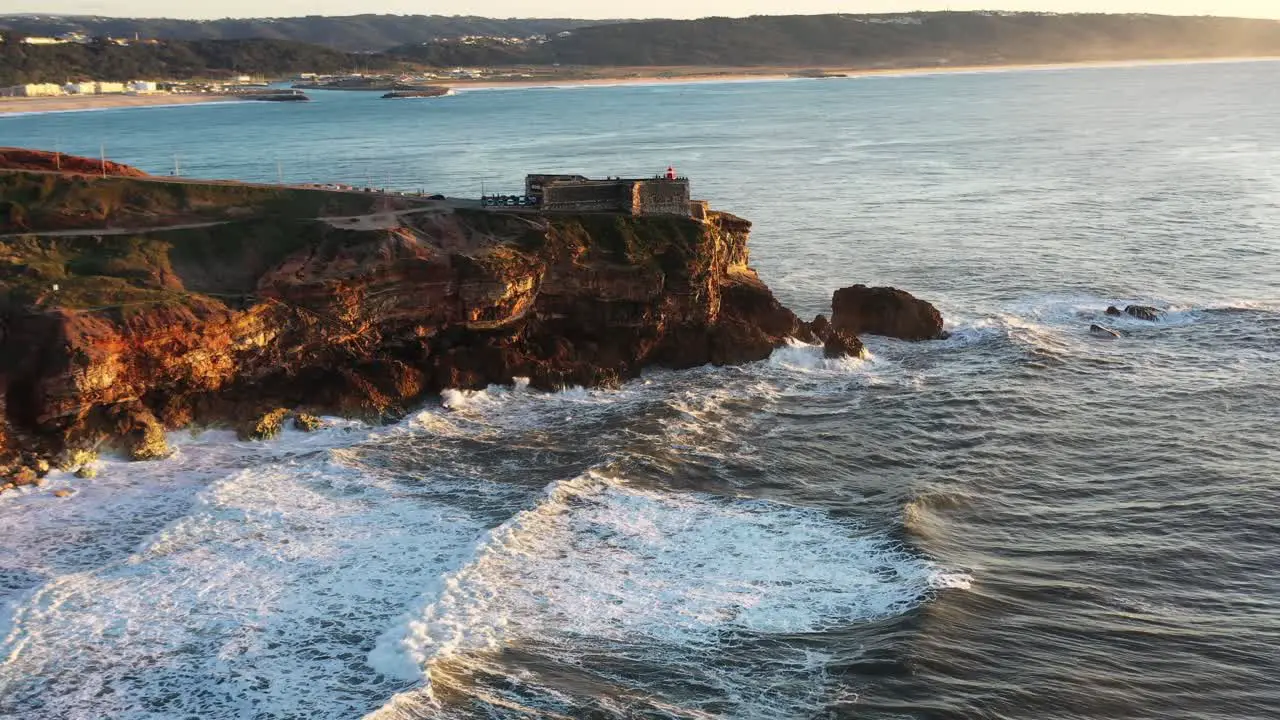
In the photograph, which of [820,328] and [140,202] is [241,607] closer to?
[140,202]

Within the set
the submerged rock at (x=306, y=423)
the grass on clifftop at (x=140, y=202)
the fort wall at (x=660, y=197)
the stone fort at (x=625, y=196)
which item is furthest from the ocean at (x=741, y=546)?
the grass on clifftop at (x=140, y=202)

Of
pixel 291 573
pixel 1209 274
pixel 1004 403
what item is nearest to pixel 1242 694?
pixel 1004 403

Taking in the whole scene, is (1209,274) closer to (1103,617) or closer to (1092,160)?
(1103,617)

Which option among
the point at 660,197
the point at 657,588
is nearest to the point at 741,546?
the point at 657,588

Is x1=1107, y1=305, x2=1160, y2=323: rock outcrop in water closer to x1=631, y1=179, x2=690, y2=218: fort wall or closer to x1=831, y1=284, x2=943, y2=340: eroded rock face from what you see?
x1=831, y1=284, x2=943, y2=340: eroded rock face

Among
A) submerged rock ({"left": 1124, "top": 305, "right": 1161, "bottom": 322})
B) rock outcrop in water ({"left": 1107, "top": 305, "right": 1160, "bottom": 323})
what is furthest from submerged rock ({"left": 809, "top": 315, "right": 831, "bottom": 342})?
submerged rock ({"left": 1124, "top": 305, "right": 1161, "bottom": 322})

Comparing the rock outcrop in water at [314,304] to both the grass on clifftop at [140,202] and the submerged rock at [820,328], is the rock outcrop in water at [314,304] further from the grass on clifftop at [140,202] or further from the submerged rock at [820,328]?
the submerged rock at [820,328]
